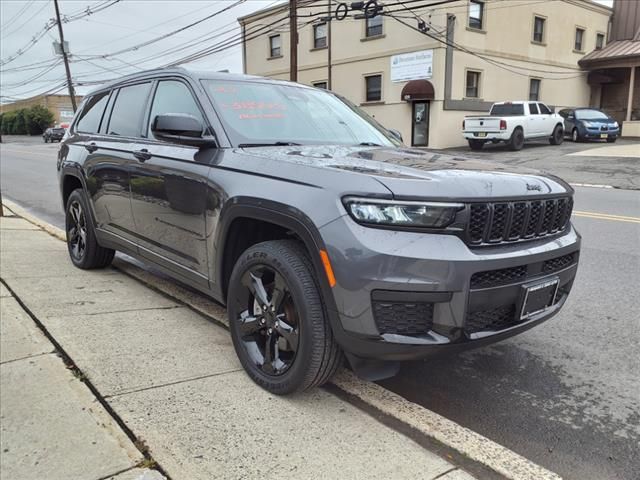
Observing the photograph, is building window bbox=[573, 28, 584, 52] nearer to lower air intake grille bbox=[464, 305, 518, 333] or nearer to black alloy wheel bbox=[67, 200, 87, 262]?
black alloy wheel bbox=[67, 200, 87, 262]

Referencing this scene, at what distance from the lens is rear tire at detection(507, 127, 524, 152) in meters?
21.3

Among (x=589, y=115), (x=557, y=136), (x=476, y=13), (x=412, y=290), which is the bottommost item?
(x=412, y=290)

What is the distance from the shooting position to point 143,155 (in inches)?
159

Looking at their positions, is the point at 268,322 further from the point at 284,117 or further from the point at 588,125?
the point at 588,125

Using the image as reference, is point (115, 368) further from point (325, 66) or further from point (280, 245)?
point (325, 66)

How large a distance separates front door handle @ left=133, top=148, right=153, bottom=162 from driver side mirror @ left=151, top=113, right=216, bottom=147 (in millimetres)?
638

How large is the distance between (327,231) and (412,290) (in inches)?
18.4

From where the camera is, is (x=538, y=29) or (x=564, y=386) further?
(x=538, y=29)

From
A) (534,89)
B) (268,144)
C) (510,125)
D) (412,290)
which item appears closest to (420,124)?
(510,125)

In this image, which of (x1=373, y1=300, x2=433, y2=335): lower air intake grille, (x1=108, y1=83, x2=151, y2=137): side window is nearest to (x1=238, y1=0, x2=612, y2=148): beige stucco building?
(x1=108, y1=83, x2=151, y2=137): side window

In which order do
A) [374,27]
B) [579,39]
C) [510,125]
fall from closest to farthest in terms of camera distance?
[510,125] → [374,27] → [579,39]

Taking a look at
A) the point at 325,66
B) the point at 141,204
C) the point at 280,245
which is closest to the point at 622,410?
the point at 280,245

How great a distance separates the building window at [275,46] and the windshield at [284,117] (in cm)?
2932

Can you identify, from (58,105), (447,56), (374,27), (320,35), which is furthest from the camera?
(58,105)
